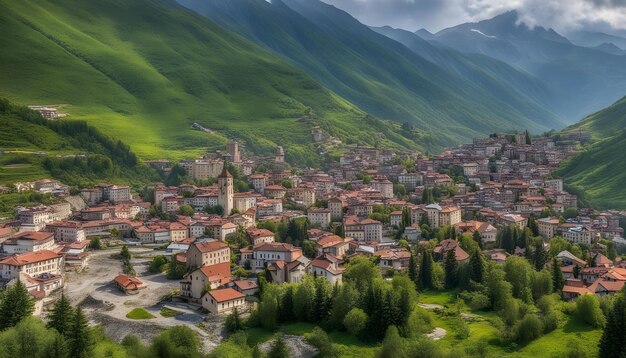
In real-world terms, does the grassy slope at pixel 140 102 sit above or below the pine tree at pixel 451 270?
above

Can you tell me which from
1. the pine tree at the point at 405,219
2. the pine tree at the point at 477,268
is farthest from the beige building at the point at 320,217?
the pine tree at the point at 477,268

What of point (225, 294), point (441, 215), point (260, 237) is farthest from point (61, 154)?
point (225, 294)

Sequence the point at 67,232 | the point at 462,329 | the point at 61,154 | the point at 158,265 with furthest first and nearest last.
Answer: the point at 61,154
the point at 67,232
the point at 158,265
the point at 462,329

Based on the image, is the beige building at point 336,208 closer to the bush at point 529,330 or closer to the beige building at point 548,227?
the beige building at point 548,227

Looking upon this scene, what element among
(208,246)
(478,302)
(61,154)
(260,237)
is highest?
(61,154)

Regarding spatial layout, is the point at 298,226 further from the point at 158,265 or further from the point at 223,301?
the point at 223,301

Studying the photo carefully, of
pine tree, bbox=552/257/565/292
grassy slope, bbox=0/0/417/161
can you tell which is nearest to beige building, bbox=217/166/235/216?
pine tree, bbox=552/257/565/292
